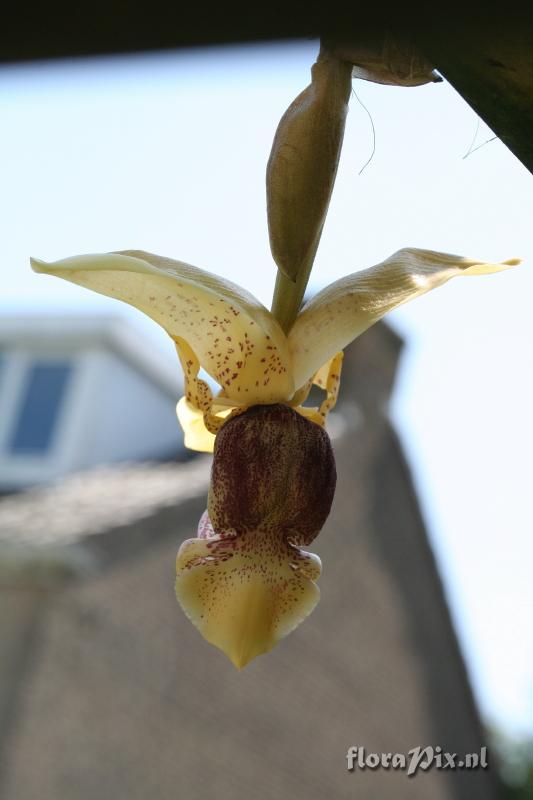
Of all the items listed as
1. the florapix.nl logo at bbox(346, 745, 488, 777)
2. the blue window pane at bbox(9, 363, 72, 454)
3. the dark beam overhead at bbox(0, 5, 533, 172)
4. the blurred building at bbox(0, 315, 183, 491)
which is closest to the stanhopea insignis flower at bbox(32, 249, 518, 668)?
the dark beam overhead at bbox(0, 5, 533, 172)

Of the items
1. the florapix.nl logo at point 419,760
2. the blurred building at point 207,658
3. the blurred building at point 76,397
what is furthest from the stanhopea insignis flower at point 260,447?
the blurred building at point 76,397

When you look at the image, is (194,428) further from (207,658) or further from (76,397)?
(76,397)

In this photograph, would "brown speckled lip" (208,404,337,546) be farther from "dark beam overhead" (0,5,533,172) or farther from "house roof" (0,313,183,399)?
"house roof" (0,313,183,399)

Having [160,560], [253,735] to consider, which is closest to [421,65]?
[160,560]

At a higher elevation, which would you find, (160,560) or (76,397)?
(76,397)

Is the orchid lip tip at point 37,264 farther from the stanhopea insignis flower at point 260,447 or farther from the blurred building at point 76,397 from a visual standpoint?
the blurred building at point 76,397

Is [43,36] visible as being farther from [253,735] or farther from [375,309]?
[253,735]

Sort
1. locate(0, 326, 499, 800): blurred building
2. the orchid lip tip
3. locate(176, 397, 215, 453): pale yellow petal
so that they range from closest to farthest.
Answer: the orchid lip tip < locate(176, 397, 215, 453): pale yellow petal < locate(0, 326, 499, 800): blurred building

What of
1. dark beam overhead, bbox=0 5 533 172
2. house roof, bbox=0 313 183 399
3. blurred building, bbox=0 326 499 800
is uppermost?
house roof, bbox=0 313 183 399
